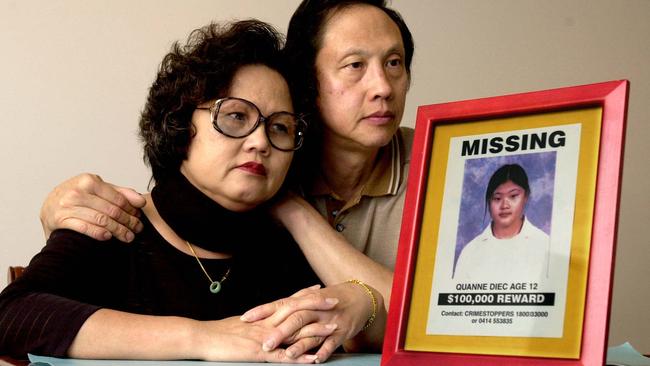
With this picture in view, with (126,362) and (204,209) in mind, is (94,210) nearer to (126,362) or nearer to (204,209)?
(204,209)

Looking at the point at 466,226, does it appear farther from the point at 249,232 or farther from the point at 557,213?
the point at 249,232

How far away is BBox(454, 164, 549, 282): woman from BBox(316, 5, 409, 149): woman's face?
0.97 m

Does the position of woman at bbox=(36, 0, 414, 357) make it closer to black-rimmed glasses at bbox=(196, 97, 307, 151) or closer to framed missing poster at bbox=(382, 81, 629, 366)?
black-rimmed glasses at bbox=(196, 97, 307, 151)

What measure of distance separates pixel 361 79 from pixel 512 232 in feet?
3.53

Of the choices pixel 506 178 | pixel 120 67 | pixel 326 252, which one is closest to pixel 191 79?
pixel 326 252

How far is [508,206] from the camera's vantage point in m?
0.92

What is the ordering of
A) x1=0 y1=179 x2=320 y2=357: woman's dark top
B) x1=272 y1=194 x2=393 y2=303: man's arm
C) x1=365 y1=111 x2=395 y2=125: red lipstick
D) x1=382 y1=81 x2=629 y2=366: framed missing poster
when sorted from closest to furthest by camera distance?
1. x1=382 y1=81 x2=629 y2=366: framed missing poster
2. x1=0 y1=179 x2=320 y2=357: woman's dark top
3. x1=272 y1=194 x2=393 y2=303: man's arm
4. x1=365 y1=111 x2=395 y2=125: red lipstick

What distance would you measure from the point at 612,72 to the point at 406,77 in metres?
1.78

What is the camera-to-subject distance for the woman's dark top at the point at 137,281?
4.12ft

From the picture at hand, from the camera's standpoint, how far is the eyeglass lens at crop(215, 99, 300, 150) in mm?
1477

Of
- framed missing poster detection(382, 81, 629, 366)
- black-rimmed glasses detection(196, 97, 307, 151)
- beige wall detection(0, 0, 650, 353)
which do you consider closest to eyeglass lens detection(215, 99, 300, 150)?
black-rimmed glasses detection(196, 97, 307, 151)

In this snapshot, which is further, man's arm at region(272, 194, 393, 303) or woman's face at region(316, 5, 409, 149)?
woman's face at region(316, 5, 409, 149)

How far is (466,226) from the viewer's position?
37.2 inches

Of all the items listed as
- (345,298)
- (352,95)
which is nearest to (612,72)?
(352,95)
